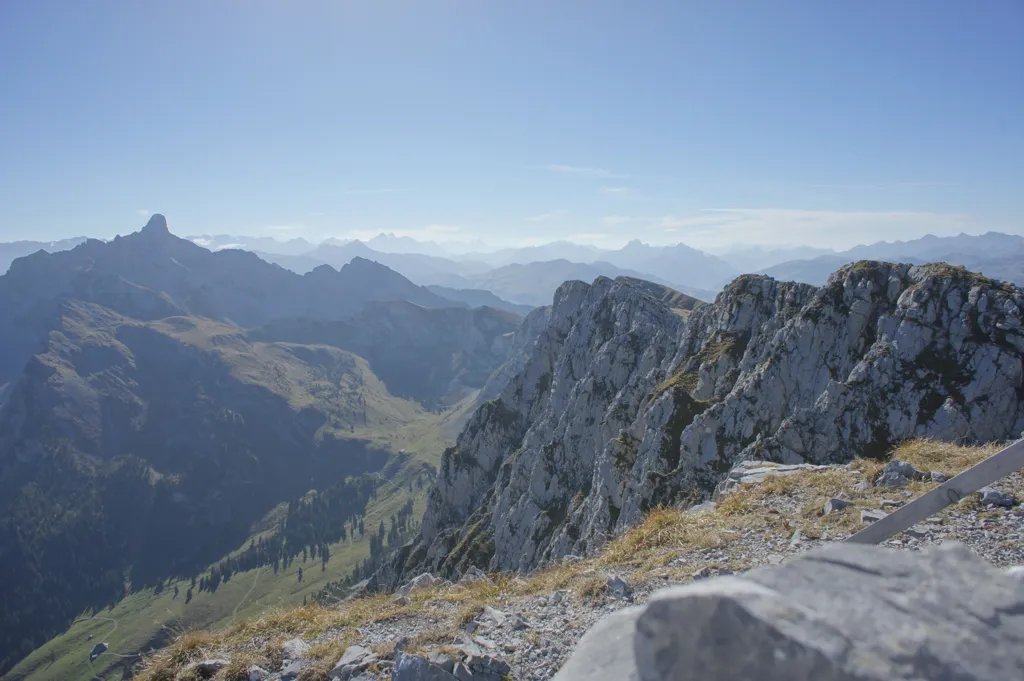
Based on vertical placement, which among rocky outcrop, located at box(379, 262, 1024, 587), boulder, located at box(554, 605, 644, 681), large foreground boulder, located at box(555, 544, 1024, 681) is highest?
large foreground boulder, located at box(555, 544, 1024, 681)

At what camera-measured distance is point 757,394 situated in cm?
4978

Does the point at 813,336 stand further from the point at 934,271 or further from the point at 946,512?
the point at 946,512

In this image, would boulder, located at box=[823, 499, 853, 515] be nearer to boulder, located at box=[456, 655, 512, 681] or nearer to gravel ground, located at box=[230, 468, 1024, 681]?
gravel ground, located at box=[230, 468, 1024, 681]

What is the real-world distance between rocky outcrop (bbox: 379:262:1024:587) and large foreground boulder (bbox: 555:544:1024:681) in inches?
762

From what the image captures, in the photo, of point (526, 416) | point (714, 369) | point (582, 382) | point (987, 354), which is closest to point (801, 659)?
point (987, 354)

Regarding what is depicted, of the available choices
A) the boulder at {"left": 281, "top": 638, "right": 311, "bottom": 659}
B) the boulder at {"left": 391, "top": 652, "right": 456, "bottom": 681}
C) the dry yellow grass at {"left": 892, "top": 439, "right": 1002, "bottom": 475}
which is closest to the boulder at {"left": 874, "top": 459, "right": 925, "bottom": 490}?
the dry yellow grass at {"left": 892, "top": 439, "right": 1002, "bottom": 475}

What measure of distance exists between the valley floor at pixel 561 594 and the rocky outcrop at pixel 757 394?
8042 mm

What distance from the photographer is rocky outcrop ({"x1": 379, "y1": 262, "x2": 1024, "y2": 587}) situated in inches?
1553

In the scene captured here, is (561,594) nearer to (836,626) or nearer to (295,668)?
(295,668)

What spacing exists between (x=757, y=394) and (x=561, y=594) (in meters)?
43.0

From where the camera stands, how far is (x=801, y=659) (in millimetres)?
2895

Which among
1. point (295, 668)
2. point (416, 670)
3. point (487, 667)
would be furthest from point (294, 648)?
point (487, 667)

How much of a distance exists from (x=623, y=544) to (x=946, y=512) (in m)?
7.74

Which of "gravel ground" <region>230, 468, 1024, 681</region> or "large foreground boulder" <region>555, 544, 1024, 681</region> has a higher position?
"large foreground boulder" <region>555, 544, 1024, 681</region>
